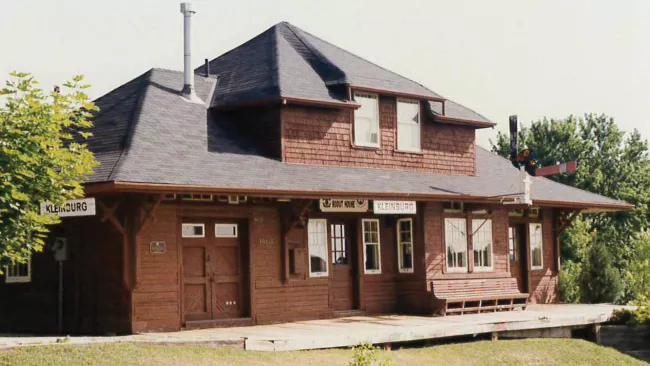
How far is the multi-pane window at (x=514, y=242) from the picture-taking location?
30.1m

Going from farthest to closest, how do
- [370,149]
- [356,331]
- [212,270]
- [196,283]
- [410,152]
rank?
[410,152] → [370,149] → [212,270] → [196,283] → [356,331]

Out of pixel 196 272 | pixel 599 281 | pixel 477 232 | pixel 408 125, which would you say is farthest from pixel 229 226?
pixel 599 281

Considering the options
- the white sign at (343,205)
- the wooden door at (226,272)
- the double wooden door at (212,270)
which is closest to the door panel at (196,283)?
the double wooden door at (212,270)

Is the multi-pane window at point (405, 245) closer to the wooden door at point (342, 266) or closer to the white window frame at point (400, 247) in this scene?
the white window frame at point (400, 247)

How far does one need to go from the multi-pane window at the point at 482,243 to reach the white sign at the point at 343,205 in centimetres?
400

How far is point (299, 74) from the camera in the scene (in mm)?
26172

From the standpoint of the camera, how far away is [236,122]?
25.4 metres

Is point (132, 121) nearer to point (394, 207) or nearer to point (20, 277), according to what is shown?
point (20, 277)

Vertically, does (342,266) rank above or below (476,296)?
above

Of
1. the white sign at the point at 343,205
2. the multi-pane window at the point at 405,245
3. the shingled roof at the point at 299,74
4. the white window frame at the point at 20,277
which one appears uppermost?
the shingled roof at the point at 299,74

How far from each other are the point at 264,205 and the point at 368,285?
3926 mm

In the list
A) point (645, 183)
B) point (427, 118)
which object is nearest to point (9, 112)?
point (427, 118)

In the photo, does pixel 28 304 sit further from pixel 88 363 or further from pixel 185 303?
pixel 88 363

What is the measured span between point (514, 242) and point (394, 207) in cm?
760
